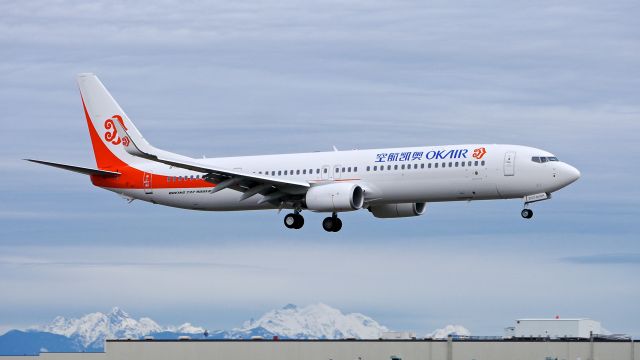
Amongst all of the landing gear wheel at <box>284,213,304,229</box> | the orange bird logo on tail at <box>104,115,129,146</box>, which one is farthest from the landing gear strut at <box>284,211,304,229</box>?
the orange bird logo on tail at <box>104,115,129,146</box>

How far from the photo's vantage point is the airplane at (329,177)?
268ft

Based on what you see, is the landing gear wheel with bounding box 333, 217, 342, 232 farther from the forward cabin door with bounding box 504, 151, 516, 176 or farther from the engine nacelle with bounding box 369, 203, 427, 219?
the forward cabin door with bounding box 504, 151, 516, 176

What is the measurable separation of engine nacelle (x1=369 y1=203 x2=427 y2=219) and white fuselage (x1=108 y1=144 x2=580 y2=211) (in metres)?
5.59

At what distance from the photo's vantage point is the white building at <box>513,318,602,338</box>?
108m

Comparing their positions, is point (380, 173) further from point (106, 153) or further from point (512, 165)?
point (106, 153)

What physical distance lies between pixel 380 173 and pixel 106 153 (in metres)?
26.0

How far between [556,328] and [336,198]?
109 feet

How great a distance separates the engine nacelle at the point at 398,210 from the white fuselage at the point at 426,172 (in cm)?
559

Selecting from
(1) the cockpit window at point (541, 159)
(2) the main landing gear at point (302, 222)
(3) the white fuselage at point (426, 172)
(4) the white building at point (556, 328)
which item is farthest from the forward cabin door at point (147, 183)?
(4) the white building at point (556, 328)

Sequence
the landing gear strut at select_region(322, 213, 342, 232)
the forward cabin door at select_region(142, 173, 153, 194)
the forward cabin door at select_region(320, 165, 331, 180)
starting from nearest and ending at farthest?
the forward cabin door at select_region(320, 165, 331, 180) < the landing gear strut at select_region(322, 213, 342, 232) < the forward cabin door at select_region(142, 173, 153, 194)

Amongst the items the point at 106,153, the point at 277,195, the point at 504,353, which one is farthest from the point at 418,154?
the point at 106,153

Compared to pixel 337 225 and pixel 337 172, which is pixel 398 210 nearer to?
pixel 337 225

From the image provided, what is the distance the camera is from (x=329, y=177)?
8781 cm

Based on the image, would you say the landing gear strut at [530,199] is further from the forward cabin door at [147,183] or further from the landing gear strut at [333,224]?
the forward cabin door at [147,183]
